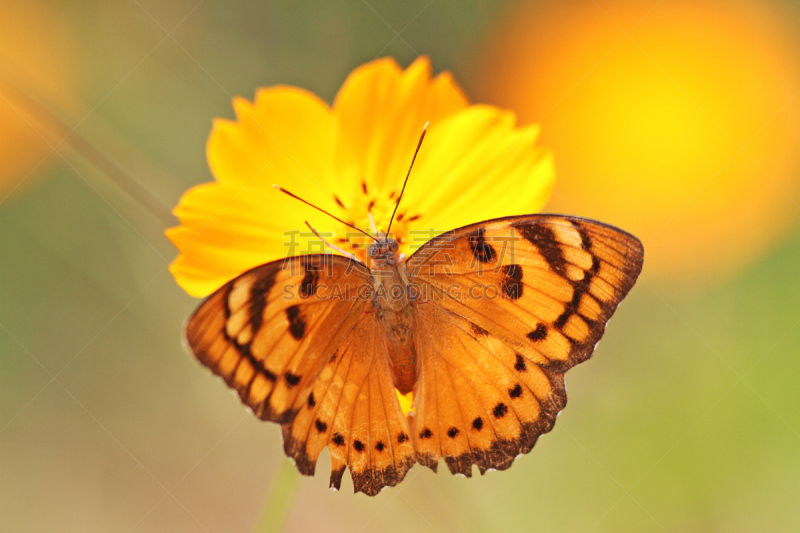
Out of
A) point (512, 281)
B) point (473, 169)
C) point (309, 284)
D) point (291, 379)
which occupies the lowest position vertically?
point (291, 379)

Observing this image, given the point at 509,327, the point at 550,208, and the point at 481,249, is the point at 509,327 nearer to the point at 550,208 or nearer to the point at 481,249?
the point at 481,249

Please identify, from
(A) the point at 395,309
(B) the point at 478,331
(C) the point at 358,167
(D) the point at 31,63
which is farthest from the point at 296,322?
(D) the point at 31,63

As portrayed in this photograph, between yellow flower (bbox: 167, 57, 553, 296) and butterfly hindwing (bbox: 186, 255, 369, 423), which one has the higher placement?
yellow flower (bbox: 167, 57, 553, 296)

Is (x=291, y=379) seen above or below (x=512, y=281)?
below

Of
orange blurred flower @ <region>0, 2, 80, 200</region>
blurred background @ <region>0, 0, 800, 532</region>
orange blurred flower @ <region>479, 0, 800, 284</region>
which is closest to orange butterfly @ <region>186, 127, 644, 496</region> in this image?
blurred background @ <region>0, 0, 800, 532</region>

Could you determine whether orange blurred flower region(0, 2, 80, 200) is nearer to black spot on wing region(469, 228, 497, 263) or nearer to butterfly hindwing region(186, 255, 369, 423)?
butterfly hindwing region(186, 255, 369, 423)

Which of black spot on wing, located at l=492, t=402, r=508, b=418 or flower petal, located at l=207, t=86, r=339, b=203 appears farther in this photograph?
flower petal, located at l=207, t=86, r=339, b=203
